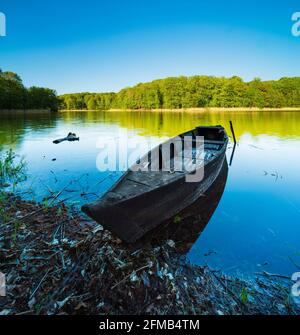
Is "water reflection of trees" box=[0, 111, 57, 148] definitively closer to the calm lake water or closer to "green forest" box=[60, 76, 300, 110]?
the calm lake water

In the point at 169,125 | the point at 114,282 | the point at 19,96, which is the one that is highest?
the point at 19,96

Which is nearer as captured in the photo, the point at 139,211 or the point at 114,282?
the point at 114,282

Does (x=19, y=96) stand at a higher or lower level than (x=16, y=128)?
higher

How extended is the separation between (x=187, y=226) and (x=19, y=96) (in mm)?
75731

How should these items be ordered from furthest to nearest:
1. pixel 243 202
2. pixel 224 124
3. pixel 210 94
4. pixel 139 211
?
pixel 210 94, pixel 224 124, pixel 243 202, pixel 139 211

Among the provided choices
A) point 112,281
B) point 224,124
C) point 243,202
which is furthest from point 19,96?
point 112,281

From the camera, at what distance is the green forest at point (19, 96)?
59.8 meters

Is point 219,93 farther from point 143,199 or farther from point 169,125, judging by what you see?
point 143,199

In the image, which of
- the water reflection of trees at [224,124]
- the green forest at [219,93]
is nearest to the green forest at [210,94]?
the green forest at [219,93]

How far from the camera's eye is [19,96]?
210 feet

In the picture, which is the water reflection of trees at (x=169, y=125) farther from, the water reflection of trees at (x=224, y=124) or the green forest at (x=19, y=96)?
the green forest at (x=19, y=96)

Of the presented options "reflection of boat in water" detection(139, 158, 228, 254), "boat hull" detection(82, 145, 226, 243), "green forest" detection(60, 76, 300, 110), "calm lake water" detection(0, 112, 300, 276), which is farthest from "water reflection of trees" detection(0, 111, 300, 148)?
"green forest" detection(60, 76, 300, 110)

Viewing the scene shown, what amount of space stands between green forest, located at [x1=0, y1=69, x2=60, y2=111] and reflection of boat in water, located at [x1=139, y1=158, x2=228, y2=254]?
69.0 metres
